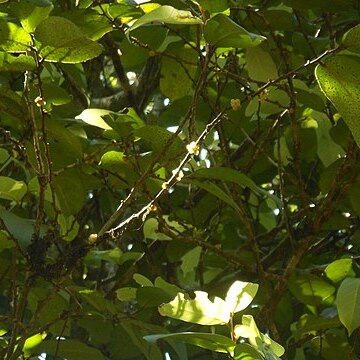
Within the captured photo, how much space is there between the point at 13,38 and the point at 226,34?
0.96 ft

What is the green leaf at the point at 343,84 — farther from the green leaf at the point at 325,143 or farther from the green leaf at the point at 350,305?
the green leaf at the point at 325,143

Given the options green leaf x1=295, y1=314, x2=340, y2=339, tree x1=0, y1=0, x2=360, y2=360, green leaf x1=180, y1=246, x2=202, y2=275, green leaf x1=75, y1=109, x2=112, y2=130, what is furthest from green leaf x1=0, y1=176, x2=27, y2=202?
green leaf x1=295, y1=314, x2=340, y2=339

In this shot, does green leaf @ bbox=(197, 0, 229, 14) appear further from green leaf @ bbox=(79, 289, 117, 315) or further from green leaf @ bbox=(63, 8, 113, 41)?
green leaf @ bbox=(79, 289, 117, 315)

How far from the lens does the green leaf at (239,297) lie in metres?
0.97

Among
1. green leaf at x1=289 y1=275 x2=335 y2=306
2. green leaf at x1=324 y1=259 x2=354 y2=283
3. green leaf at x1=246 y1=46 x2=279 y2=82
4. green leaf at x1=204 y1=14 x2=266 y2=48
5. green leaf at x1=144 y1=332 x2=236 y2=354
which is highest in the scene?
green leaf at x1=204 y1=14 x2=266 y2=48

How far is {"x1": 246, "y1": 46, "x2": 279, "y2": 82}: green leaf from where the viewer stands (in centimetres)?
149

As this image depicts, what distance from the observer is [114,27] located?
4.07 feet

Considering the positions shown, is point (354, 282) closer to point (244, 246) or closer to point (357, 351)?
point (357, 351)

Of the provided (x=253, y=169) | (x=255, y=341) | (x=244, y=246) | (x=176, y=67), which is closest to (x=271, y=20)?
(x=176, y=67)

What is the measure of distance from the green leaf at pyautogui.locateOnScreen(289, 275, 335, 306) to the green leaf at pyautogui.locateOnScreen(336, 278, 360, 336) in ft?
1.13

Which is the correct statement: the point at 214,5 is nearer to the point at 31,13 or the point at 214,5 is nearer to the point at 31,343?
the point at 31,13

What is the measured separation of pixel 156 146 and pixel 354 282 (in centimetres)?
35

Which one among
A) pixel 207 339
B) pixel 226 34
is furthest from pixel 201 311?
pixel 226 34

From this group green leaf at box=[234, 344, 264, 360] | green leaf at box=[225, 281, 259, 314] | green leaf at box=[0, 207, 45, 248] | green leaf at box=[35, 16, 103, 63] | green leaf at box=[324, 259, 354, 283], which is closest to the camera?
green leaf at box=[234, 344, 264, 360]
